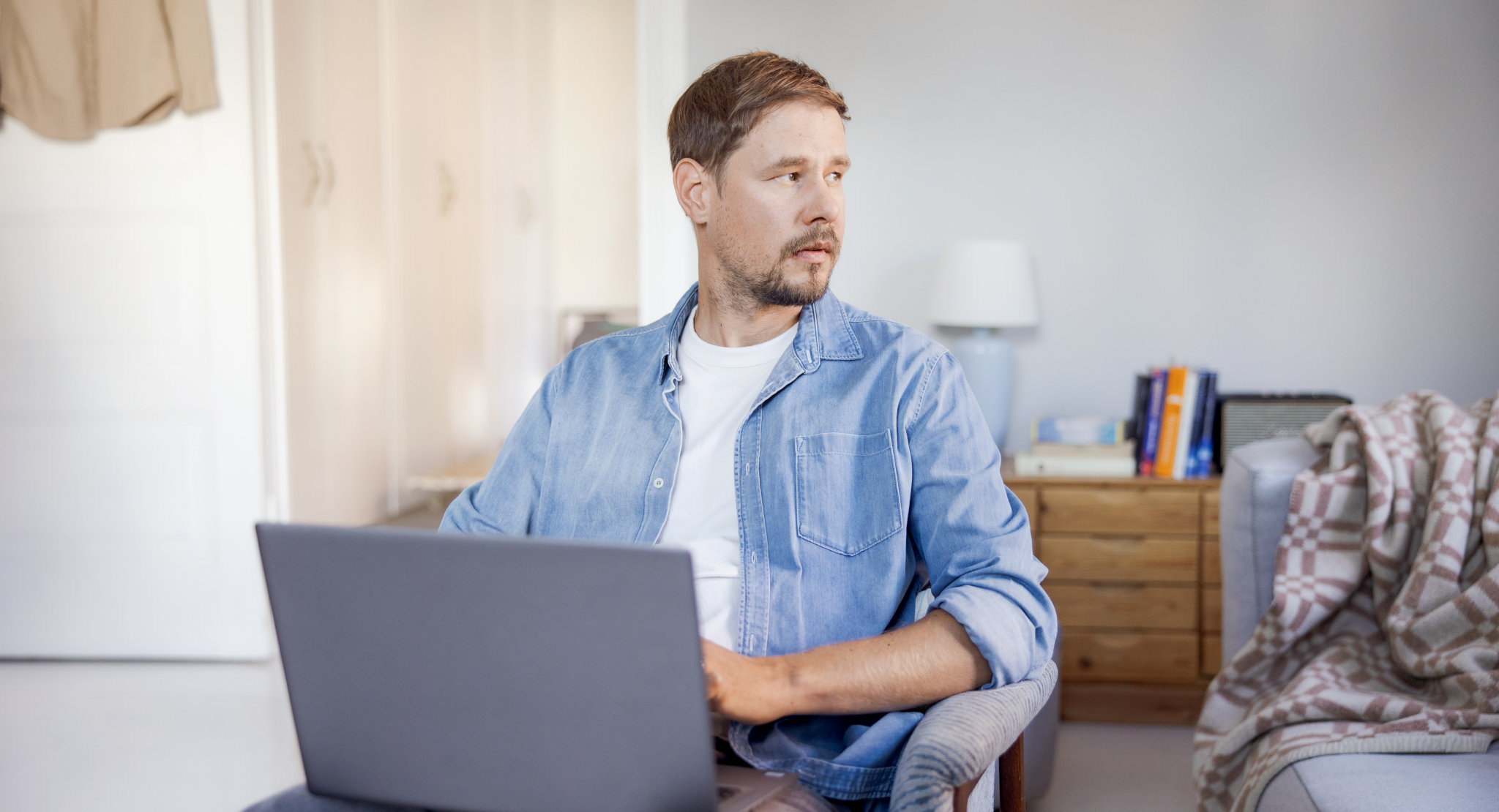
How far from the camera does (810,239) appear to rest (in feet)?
4.04

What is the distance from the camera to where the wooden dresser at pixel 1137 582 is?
2.50 meters

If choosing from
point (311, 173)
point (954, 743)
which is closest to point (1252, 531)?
point (954, 743)

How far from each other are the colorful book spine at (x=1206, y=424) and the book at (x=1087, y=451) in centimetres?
15

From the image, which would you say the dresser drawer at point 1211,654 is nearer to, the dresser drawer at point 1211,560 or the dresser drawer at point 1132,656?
the dresser drawer at point 1132,656

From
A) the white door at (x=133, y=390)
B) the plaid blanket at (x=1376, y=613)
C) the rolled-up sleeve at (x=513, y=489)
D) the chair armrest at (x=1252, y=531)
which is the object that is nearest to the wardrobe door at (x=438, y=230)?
the white door at (x=133, y=390)

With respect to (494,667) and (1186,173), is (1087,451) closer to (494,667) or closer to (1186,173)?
(1186,173)

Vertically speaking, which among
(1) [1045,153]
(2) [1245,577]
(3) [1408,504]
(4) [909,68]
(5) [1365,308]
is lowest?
(2) [1245,577]

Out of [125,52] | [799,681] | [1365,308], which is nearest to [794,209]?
[799,681]

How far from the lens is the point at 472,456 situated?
4531mm

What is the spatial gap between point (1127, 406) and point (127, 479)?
2.70 metres

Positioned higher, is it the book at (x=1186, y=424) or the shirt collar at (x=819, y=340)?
the shirt collar at (x=819, y=340)

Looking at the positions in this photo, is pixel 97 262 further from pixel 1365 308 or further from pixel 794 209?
pixel 1365 308

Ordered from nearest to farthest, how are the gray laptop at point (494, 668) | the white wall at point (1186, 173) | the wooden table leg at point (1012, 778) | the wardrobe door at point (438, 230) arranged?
1. the gray laptop at point (494, 668)
2. the wooden table leg at point (1012, 778)
3. the white wall at point (1186, 173)
4. the wardrobe door at point (438, 230)

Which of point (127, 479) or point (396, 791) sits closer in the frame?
point (396, 791)
